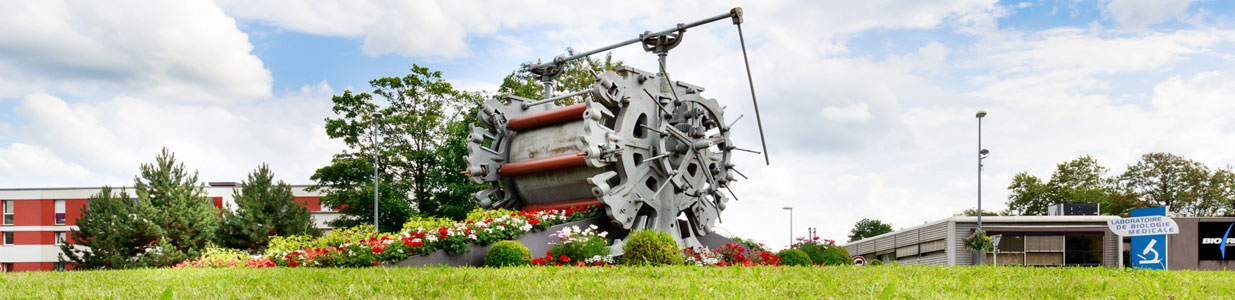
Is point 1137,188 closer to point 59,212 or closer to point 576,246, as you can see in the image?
point 576,246

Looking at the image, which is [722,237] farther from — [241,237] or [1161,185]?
[1161,185]

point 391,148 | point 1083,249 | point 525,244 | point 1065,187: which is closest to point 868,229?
point 1065,187

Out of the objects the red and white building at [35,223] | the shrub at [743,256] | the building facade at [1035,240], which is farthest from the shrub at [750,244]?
→ the red and white building at [35,223]

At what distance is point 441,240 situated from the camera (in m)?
13.9

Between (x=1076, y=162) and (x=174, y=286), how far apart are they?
186 feet

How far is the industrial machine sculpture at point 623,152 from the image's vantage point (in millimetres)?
16000

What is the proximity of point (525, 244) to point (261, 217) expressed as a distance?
16.9 m

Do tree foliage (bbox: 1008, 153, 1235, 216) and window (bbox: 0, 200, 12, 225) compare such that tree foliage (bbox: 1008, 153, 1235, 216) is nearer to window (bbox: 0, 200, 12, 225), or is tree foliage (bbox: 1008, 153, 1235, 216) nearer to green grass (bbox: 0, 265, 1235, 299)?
green grass (bbox: 0, 265, 1235, 299)


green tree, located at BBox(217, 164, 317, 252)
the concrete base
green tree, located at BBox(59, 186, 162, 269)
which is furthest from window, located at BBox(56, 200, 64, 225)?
the concrete base

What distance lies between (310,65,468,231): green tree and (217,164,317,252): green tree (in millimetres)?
2330

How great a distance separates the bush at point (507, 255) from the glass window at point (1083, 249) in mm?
36079

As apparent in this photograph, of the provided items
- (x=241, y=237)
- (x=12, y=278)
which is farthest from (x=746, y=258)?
(x=241, y=237)

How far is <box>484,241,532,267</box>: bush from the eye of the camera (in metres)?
13.5

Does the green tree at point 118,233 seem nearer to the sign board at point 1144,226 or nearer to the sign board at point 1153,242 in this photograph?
the sign board at point 1144,226
